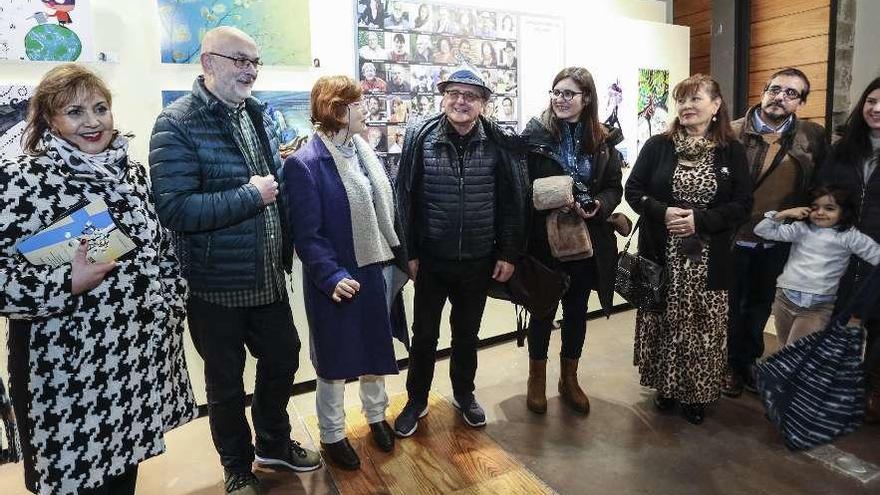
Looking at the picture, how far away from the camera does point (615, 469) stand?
2.33m

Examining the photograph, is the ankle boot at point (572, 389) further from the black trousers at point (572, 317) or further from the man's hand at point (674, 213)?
the man's hand at point (674, 213)

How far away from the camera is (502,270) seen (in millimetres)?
2506

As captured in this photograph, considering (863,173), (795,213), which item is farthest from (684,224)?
(863,173)

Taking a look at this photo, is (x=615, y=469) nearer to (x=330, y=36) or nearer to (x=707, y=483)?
(x=707, y=483)

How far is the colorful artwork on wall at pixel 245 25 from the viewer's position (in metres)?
2.63

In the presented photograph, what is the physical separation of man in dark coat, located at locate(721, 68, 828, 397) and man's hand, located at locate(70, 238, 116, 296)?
266 centimetres

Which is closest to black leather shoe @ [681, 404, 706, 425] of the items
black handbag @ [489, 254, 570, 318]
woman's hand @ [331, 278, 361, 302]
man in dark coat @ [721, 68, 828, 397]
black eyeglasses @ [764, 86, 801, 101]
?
man in dark coat @ [721, 68, 828, 397]

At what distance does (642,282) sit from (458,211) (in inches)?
37.0

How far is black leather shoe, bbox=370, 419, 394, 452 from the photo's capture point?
2.46m

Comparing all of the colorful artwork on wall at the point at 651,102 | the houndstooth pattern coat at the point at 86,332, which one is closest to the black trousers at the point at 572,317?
the houndstooth pattern coat at the point at 86,332

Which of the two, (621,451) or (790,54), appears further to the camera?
(790,54)

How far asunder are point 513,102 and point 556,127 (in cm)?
125

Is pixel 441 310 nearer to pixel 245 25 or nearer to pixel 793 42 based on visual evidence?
pixel 245 25

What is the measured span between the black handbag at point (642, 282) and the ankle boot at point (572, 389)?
0.45 meters
